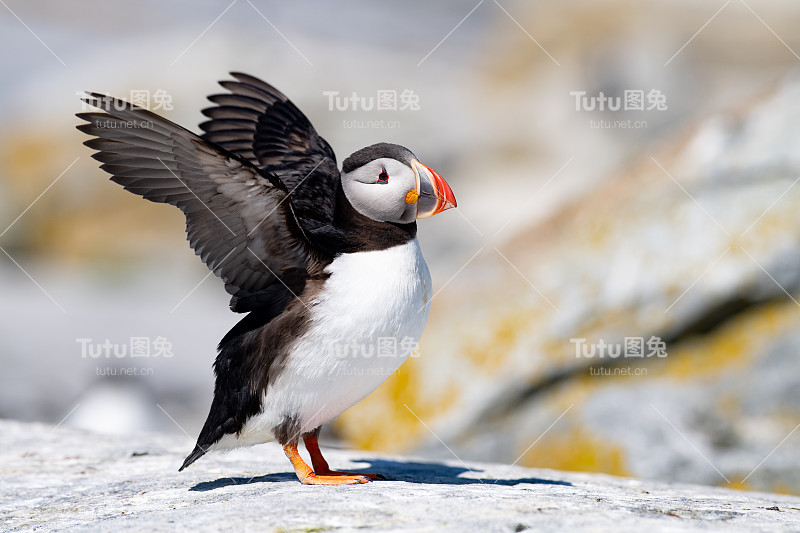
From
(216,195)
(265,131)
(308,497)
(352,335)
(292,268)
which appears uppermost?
(265,131)

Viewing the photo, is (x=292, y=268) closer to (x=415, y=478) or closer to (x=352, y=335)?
(x=352, y=335)

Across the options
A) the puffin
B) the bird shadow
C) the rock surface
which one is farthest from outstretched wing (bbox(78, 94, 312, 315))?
the rock surface

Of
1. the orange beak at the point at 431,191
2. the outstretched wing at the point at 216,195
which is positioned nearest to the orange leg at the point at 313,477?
the outstretched wing at the point at 216,195

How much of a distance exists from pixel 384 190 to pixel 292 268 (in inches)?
26.9

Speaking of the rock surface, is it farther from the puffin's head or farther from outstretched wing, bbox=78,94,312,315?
the puffin's head

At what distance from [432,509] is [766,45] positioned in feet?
71.9

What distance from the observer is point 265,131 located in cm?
631

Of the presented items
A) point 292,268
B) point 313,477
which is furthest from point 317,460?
point 292,268

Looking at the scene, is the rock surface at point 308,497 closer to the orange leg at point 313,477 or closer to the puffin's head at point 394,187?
the orange leg at point 313,477

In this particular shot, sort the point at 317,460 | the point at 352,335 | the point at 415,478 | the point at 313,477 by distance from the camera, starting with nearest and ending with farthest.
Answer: the point at 352,335 < the point at 313,477 < the point at 317,460 < the point at 415,478

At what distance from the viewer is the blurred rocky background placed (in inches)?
297

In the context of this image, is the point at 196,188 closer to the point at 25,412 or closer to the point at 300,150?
the point at 300,150

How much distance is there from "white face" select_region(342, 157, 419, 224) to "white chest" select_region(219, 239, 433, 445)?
0.65ft

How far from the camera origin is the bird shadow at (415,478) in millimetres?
5190
